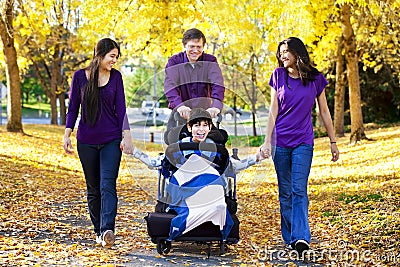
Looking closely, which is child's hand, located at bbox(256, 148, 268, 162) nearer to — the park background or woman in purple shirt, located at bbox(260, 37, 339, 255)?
woman in purple shirt, located at bbox(260, 37, 339, 255)

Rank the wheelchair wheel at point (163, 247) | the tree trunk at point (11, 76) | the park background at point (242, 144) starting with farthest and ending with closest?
the tree trunk at point (11, 76) → the park background at point (242, 144) → the wheelchair wheel at point (163, 247)

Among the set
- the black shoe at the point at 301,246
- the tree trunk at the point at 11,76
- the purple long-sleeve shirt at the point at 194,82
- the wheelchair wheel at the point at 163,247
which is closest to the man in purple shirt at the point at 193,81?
the purple long-sleeve shirt at the point at 194,82

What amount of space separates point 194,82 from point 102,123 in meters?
1.02

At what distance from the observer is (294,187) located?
638 cm

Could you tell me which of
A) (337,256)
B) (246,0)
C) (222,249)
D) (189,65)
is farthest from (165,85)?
(246,0)

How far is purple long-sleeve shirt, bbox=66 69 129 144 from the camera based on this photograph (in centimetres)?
655

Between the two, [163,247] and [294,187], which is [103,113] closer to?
[163,247]

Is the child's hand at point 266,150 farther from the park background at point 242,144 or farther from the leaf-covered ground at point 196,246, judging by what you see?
the park background at point 242,144

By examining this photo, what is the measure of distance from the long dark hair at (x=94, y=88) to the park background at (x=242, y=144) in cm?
60

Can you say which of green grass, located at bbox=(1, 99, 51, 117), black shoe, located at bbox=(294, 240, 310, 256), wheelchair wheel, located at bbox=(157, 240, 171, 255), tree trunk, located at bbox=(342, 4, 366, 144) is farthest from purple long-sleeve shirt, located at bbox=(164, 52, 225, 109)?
green grass, located at bbox=(1, 99, 51, 117)

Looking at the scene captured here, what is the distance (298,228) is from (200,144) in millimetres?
1234

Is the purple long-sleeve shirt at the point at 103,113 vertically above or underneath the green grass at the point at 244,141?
above

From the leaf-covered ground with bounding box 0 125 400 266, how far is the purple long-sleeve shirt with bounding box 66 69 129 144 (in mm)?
460

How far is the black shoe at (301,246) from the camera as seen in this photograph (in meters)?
6.17
